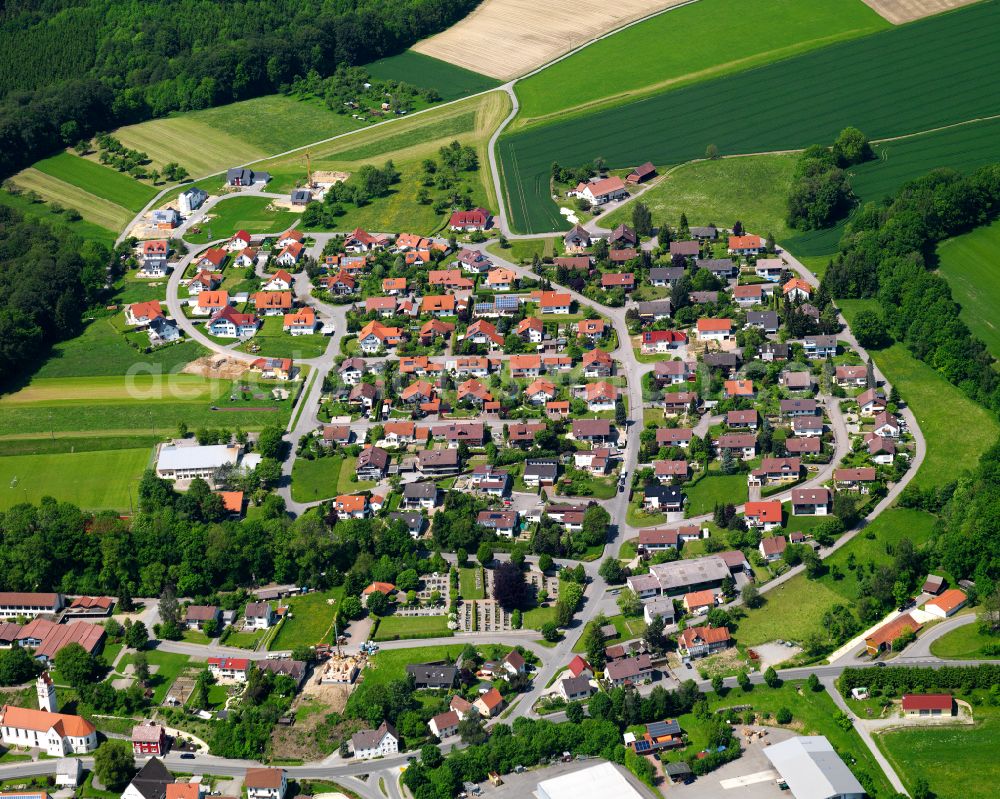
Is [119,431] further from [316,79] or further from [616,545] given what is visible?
[316,79]

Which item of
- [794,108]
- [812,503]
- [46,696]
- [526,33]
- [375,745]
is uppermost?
[526,33]

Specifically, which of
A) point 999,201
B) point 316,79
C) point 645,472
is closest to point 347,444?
point 645,472

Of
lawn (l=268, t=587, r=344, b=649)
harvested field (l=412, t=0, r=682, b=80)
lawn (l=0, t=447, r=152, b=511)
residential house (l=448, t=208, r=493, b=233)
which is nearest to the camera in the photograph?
lawn (l=268, t=587, r=344, b=649)

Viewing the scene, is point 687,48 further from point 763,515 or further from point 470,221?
point 763,515

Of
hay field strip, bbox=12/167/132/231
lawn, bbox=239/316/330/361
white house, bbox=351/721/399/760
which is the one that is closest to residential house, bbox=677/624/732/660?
white house, bbox=351/721/399/760

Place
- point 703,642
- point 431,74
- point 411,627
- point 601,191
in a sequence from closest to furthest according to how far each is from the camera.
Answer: point 703,642
point 411,627
point 601,191
point 431,74

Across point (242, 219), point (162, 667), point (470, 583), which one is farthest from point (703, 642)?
point (242, 219)

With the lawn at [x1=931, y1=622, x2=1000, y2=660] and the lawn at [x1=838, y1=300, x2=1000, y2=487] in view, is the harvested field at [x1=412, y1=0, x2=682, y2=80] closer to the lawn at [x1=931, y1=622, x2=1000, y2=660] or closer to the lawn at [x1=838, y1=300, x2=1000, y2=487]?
the lawn at [x1=838, y1=300, x2=1000, y2=487]
